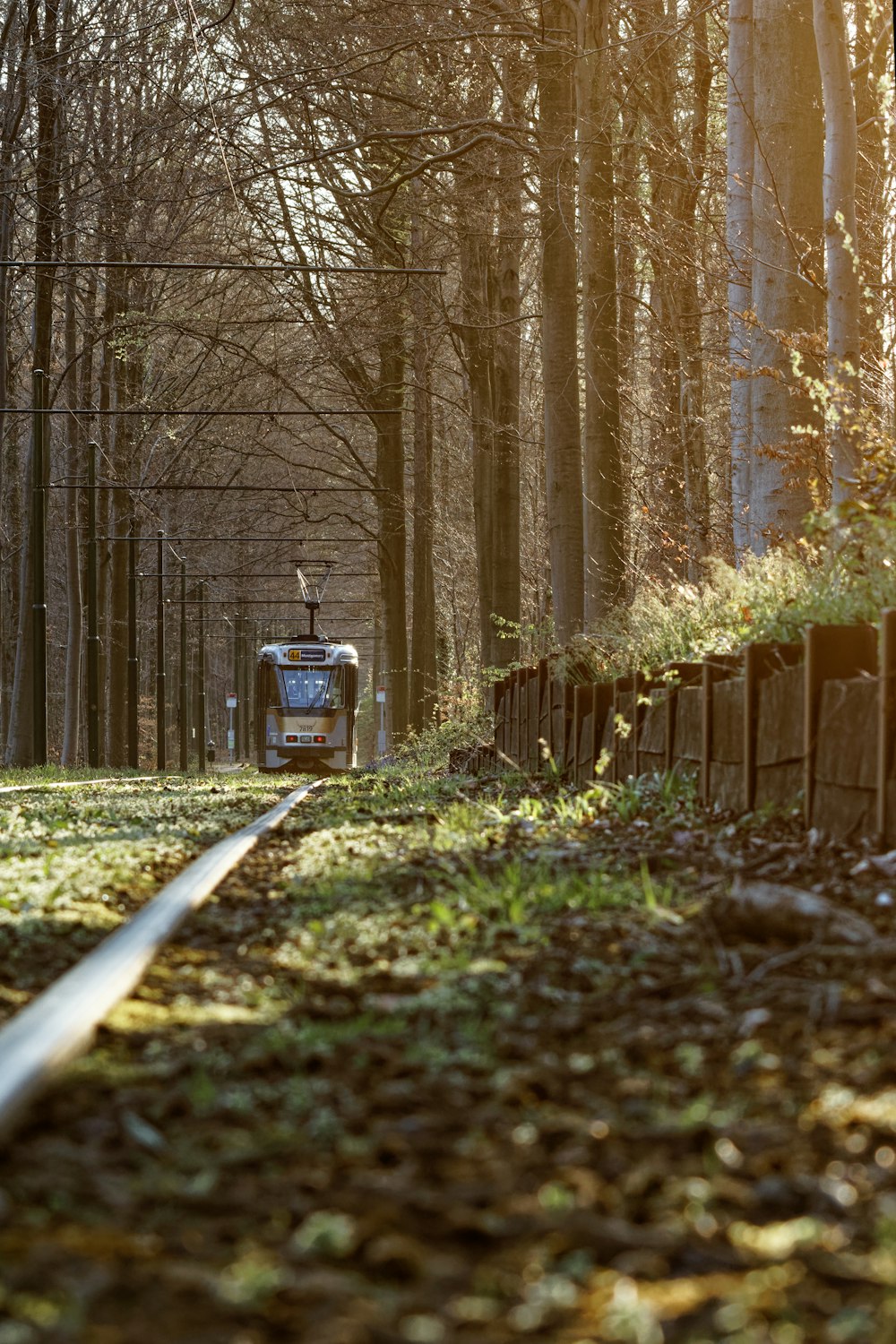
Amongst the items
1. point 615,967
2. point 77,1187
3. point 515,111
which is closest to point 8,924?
point 615,967

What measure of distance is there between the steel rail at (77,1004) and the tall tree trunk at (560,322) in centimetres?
1145

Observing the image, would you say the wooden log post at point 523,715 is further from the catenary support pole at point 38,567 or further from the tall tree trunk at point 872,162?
the catenary support pole at point 38,567

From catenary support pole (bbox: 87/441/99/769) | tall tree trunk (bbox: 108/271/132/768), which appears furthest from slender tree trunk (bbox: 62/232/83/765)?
tall tree trunk (bbox: 108/271/132/768)

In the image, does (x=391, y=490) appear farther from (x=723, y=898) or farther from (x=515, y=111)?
(x=723, y=898)

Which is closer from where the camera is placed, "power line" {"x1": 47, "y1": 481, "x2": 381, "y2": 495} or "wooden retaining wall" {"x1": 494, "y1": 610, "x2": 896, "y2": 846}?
"wooden retaining wall" {"x1": 494, "y1": 610, "x2": 896, "y2": 846}

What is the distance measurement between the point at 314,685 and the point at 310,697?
0.98 feet

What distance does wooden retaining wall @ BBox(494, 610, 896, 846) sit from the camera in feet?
18.9

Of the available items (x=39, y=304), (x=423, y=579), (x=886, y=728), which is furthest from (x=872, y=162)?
(x=423, y=579)

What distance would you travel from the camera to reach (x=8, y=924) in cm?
537

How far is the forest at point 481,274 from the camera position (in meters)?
11.5

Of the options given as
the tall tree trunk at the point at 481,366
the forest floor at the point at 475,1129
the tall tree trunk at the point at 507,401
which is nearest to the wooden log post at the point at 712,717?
the forest floor at the point at 475,1129

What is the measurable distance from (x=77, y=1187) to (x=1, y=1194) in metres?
0.13

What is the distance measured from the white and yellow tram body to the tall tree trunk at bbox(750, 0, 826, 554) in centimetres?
2374

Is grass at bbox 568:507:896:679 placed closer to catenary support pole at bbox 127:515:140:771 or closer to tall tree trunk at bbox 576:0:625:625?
tall tree trunk at bbox 576:0:625:625
